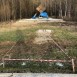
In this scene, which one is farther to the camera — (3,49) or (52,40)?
(52,40)

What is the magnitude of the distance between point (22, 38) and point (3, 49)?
8.66 feet

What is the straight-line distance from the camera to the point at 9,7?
24438 mm

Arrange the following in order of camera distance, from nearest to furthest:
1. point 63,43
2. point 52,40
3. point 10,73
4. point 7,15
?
point 10,73 < point 63,43 < point 52,40 < point 7,15

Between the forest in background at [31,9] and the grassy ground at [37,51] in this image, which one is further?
the forest in background at [31,9]

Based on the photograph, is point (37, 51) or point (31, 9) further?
point (31, 9)

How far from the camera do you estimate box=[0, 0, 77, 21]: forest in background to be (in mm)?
24141

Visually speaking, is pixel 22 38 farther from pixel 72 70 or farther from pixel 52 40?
pixel 72 70

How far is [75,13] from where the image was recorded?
2583cm

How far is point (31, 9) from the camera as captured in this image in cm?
2809

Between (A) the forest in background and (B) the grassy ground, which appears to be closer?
(B) the grassy ground

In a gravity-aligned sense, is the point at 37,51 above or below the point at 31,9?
below

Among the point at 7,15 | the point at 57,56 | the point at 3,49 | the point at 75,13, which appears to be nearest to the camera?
the point at 57,56

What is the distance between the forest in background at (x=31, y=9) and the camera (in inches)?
950

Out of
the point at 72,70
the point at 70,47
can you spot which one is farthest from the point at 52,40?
the point at 72,70
